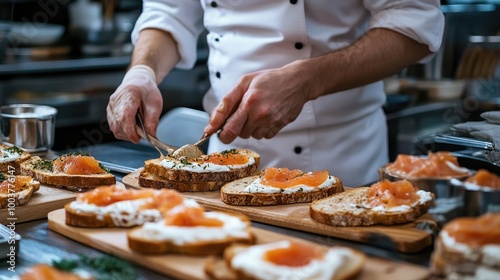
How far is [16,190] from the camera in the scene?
2.37 m

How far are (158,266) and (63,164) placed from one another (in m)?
0.99

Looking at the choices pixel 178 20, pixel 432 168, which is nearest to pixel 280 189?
pixel 432 168

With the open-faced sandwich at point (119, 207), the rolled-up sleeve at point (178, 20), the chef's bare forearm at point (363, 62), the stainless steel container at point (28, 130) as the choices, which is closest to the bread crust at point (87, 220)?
the open-faced sandwich at point (119, 207)

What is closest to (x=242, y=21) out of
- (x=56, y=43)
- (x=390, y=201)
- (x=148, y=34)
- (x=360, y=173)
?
(x=148, y=34)

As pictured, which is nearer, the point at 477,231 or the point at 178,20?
the point at 477,231

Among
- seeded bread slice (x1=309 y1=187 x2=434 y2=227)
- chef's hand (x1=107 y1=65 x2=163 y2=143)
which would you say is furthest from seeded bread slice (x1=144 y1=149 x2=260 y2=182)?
seeded bread slice (x1=309 y1=187 x2=434 y2=227)

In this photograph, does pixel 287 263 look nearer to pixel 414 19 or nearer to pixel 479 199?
pixel 479 199

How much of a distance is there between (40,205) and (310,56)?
1.32 metres

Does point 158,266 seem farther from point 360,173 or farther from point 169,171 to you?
point 360,173

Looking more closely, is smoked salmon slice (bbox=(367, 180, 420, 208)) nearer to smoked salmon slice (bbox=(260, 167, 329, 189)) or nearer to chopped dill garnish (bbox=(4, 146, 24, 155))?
smoked salmon slice (bbox=(260, 167, 329, 189))

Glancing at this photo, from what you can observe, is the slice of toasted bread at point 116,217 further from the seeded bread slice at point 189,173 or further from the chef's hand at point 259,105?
the chef's hand at point 259,105

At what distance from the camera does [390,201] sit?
83.0 inches

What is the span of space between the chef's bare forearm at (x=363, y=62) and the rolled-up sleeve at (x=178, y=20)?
0.95 meters

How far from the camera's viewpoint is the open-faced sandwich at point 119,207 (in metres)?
2.00
